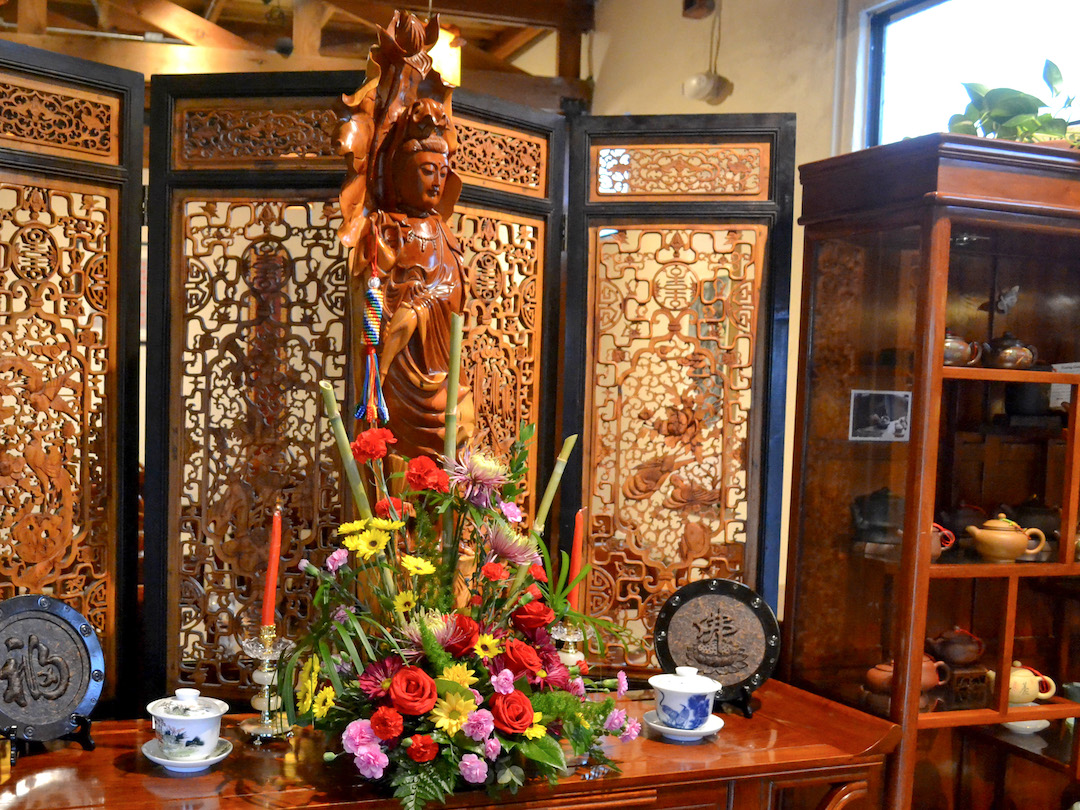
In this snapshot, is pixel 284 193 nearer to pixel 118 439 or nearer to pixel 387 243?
pixel 387 243

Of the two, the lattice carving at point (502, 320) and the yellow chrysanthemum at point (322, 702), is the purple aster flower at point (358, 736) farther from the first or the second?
the lattice carving at point (502, 320)

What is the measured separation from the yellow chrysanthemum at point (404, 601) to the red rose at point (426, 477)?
8.1 inches

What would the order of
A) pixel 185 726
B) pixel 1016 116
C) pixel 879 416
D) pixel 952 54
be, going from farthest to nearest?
pixel 952 54, pixel 879 416, pixel 1016 116, pixel 185 726

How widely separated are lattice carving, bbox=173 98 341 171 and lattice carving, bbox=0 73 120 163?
6.8 inches

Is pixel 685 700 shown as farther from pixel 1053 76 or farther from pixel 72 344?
pixel 1053 76

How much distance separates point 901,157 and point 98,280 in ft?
6.64

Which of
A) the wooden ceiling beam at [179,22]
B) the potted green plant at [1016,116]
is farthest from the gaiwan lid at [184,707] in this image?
the wooden ceiling beam at [179,22]

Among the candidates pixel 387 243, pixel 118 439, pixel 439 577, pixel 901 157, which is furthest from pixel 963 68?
pixel 118 439

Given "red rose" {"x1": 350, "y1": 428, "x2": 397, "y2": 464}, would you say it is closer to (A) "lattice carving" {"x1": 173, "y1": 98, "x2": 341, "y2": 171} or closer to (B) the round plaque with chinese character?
(B) the round plaque with chinese character

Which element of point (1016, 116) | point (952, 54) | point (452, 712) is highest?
point (952, 54)

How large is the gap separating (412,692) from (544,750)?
287 mm

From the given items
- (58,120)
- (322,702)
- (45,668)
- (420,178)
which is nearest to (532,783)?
(322,702)

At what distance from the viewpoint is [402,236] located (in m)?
2.36

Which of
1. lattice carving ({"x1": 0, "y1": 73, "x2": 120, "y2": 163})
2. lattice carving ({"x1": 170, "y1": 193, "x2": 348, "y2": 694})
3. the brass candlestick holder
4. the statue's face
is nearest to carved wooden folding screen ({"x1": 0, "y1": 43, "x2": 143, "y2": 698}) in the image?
lattice carving ({"x1": 0, "y1": 73, "x2": 120, "y2": 163})
